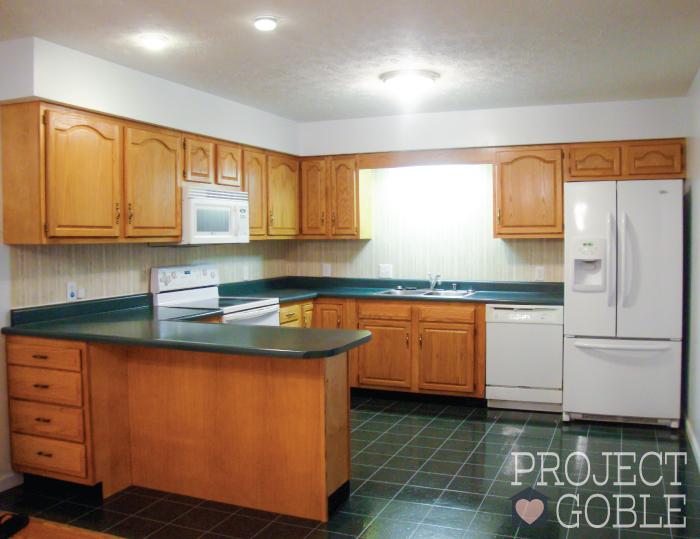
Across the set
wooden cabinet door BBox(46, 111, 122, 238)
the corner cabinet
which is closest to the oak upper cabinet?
the corner cabinet

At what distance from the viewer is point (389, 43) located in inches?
128

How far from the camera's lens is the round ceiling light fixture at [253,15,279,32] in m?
2.85

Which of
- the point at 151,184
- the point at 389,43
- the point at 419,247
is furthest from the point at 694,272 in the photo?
the point at 151,184

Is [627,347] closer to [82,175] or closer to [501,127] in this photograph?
→ [501,127]

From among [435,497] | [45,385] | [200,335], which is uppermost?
[200,335]

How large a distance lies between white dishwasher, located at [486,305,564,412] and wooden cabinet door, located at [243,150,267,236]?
6.31ft

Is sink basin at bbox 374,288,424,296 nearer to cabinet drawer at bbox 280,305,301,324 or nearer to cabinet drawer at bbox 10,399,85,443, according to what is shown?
cabinet drawer at bbox 280,305,301,324

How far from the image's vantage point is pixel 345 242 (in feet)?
19.3

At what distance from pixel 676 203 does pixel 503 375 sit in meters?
1.72

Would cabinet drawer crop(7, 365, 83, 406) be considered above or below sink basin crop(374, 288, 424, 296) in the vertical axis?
below

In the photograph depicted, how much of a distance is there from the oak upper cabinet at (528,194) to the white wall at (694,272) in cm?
91

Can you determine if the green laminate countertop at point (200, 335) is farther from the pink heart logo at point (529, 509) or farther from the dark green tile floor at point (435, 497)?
the pink heart logo at point (529, 509)

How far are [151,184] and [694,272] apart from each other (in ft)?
11.4

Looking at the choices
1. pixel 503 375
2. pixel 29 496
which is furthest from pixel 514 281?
pixel 29 496
